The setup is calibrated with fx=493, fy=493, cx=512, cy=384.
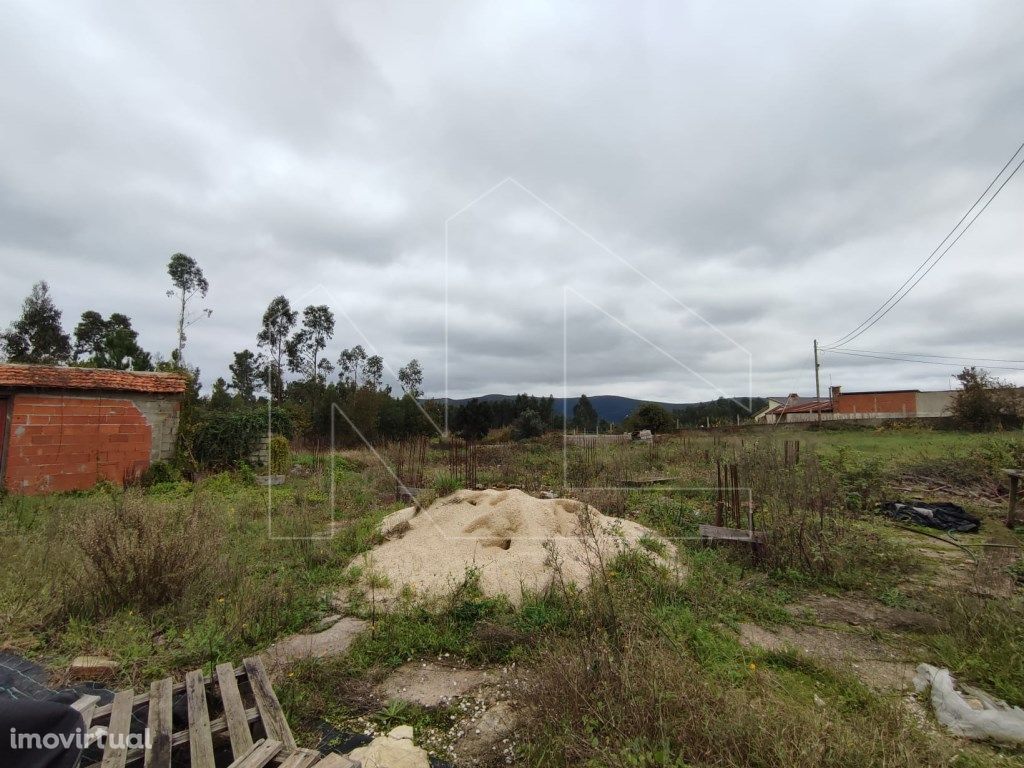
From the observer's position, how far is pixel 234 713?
2494 millimetres

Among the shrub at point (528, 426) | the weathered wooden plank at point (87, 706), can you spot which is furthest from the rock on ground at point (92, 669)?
the shrub at point (528, 426)

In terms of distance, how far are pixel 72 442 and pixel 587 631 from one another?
36.2ft

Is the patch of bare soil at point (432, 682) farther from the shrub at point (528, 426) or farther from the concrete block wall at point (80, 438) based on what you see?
the shrub at point (528, 426)

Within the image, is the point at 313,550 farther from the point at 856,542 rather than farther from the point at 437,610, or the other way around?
→ the point at 856,542

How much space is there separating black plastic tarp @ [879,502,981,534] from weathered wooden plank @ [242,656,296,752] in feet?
29.2

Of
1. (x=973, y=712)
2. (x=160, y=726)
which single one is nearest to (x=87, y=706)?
(x=160, y=726)

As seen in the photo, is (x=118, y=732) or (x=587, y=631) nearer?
(x=118, y=732)

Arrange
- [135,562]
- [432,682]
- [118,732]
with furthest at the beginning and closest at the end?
[135,562] → [432,682] → [118,732]

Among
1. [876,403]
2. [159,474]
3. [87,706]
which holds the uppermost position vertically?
[876,403]

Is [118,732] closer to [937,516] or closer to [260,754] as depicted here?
[260,754]

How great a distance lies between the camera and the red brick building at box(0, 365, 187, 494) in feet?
29.7

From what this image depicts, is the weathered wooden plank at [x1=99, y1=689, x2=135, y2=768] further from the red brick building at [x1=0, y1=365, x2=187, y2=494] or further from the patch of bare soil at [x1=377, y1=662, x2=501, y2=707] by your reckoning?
the red brick building at [x1=0, y1=365, x2=187, y2=494]

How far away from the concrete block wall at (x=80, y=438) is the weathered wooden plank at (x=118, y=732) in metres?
9.49

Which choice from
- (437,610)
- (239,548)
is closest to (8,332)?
(239,548)
